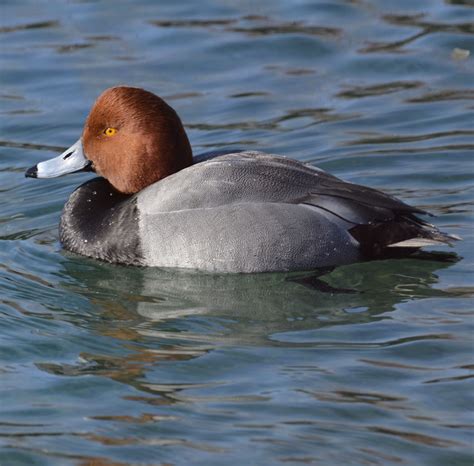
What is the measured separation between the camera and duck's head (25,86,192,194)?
713cm

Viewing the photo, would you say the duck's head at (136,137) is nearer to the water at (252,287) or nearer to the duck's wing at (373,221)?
the water at (252,287)

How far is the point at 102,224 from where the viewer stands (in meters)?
7.19

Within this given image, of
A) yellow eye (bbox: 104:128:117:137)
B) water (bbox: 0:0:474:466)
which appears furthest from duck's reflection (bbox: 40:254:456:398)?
yellow eye (bbox: 104:128:117:137)

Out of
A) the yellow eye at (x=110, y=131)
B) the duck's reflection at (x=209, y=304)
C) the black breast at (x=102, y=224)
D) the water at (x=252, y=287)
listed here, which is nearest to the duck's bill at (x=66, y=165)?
the black breast at (x=102, y=224)

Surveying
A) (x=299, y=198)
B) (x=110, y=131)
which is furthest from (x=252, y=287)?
(x=110, y=131)

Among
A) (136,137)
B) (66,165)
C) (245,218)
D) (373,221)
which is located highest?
(136,137)

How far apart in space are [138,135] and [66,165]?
24.6 inches

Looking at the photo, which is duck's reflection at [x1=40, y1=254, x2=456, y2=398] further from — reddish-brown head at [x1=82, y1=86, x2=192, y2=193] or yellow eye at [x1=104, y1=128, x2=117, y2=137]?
yellow eye at [x1=104, y1=128, x2=117, y2=137]

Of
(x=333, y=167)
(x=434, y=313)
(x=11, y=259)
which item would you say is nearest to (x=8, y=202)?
(x=11, y=259)

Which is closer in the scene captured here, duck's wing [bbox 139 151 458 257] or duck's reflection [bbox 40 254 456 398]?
duck's reflection [bbox 40 254 456 398]

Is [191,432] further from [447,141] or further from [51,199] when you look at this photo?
[447,141]

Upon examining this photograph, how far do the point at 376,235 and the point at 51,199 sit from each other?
2.71 meters

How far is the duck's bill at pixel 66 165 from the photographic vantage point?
7465 millimetres

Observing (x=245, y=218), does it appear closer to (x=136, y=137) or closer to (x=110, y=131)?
(x=136, y=137)
